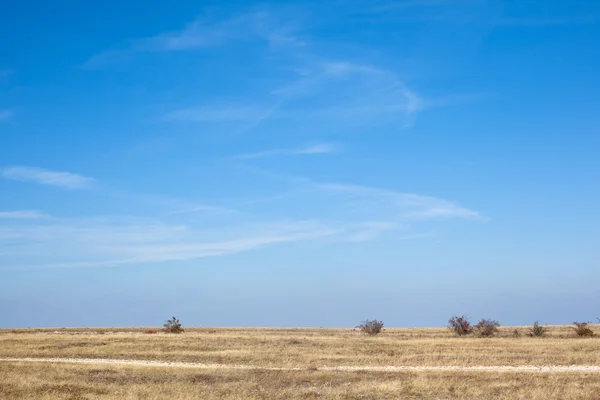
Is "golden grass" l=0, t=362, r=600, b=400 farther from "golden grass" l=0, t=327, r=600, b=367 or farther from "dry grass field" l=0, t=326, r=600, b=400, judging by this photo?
"golden grass" l=0, t=327, r=600, b=367

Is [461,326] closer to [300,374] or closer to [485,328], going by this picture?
[485,328]

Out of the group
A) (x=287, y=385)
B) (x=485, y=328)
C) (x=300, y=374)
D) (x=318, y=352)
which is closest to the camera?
(x=287, y=385)

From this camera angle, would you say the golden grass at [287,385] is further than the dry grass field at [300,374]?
No

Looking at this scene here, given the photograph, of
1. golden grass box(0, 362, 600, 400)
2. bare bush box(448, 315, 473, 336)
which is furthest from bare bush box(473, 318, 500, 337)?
golden grass box(0, 362, 600, 400)

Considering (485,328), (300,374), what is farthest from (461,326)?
(300,374)

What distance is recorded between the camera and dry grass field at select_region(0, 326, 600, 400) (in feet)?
81.7

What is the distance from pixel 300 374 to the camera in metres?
31.1

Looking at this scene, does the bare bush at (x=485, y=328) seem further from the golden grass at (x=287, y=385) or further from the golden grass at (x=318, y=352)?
the golden grass at (x=287, y=385)

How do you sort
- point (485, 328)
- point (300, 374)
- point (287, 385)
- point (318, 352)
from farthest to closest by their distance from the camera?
point (485, 328)
point (318, 352)
point (300, 374)
point (287, 385)

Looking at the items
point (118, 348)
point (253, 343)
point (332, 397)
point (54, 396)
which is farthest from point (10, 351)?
point (332, 397)

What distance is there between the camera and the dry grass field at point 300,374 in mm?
24891

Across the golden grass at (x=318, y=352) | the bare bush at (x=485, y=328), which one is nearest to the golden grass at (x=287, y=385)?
the golden grass at (x=318, y=352)

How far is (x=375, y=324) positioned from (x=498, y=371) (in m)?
47.3

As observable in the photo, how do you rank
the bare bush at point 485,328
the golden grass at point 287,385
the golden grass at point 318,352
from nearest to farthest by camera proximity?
the golden grass at point 287,385 → the golden grass at point 318,352 → the bare bush at point 485,328
